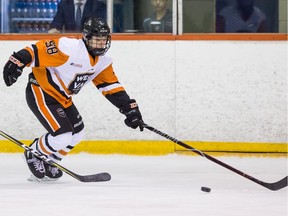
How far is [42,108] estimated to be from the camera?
528 centimetres

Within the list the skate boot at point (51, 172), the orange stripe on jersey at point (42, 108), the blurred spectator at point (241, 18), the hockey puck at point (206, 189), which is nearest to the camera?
the hockey puck at point (206, 189)

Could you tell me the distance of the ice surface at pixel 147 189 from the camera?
169 inches

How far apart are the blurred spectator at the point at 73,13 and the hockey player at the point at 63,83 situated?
60.0 inches

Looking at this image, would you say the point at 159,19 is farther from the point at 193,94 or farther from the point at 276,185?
the point at 276,185

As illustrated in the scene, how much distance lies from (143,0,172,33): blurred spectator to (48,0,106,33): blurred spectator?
1.10 ft

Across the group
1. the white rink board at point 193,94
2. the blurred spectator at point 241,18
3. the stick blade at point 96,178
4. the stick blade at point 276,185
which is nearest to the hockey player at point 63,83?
the stick blade at point 96,178

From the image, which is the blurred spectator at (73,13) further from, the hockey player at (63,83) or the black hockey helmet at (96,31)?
the black hockey helmet at (96,31)

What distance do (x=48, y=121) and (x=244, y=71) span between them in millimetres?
1884

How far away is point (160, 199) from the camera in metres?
4.65

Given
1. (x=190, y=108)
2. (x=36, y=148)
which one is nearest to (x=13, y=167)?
(x=36, y=148)

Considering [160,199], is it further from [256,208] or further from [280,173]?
[280,173]

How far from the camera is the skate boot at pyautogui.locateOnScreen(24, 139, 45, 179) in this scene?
17.5 ft

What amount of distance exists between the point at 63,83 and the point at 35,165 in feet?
1.61

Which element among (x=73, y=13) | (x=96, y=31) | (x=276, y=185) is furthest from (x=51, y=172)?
(x=73, y=13)
